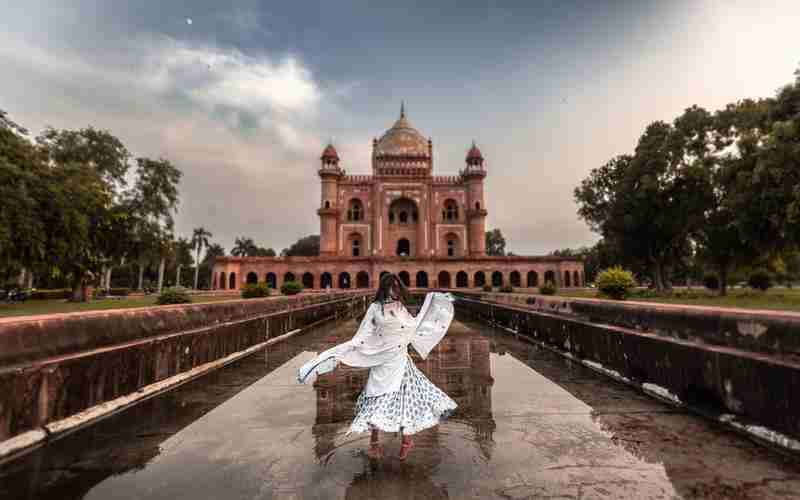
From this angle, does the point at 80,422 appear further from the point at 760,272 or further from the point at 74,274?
the point at 760,272

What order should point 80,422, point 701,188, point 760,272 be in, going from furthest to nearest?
point 760,272 → point 701,188 → point 80,422

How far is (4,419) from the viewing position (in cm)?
268

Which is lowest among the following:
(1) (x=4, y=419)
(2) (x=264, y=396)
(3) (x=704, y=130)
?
(2) (x=264, y=396)

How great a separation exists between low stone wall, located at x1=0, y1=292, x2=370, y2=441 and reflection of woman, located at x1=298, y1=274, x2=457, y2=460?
1988mm

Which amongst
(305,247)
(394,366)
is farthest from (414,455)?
(305,247)

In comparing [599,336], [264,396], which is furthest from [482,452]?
[599,336]

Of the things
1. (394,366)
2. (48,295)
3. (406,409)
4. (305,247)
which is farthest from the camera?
(305,247)

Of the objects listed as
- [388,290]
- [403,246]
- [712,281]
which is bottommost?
[388,290]

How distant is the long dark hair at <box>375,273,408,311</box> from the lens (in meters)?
3.12

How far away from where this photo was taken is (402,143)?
5522 cm

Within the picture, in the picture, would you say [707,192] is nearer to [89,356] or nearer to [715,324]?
[715,324]

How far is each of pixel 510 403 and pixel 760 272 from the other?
3660 cm

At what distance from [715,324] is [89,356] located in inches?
221

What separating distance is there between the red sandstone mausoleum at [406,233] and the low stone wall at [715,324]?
1427 inches
